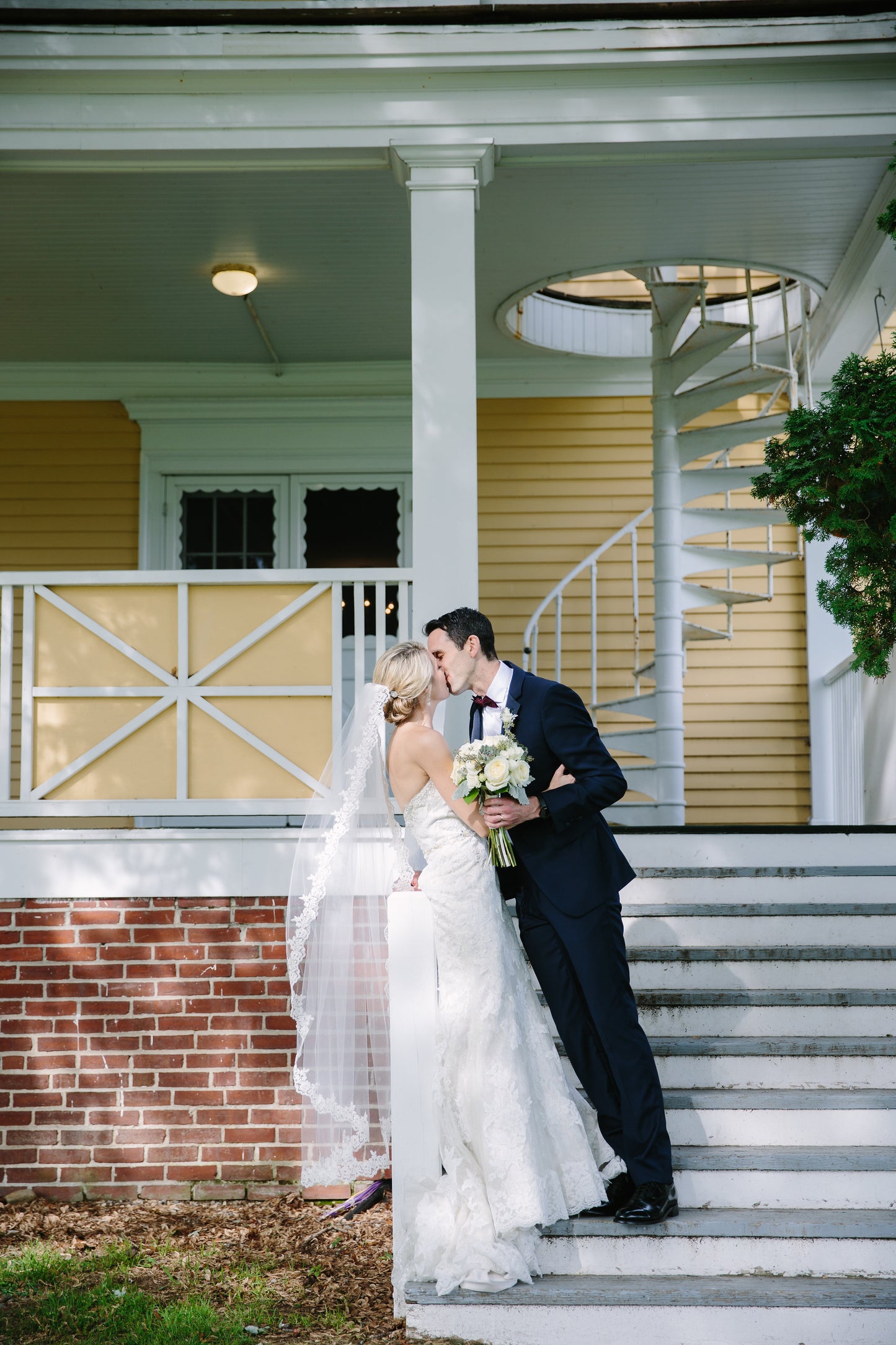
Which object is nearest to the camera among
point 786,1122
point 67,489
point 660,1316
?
point 660,1316

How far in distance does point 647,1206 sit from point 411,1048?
32.1 inches

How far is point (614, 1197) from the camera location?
3508 mm

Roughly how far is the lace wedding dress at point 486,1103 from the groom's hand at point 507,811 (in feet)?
0.81

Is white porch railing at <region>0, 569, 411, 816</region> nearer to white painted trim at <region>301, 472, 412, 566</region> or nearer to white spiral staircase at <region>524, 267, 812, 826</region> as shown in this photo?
white spiral staircase at <region>524, 267, 812, 826</region>

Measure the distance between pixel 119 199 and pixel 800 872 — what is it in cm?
463

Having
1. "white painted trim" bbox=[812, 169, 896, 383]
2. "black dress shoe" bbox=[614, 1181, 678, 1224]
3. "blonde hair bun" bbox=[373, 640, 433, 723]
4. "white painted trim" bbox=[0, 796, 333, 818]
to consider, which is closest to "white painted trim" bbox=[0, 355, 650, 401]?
"white painted trim" bbox=[812, 169, 896, 383]

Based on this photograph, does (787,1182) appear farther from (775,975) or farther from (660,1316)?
(775,975)

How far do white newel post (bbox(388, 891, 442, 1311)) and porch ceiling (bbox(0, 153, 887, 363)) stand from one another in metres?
3.43

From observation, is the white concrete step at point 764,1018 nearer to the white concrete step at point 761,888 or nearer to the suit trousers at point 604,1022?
the white concrete step at point 761,888

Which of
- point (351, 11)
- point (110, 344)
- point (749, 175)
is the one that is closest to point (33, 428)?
point (110, 344)

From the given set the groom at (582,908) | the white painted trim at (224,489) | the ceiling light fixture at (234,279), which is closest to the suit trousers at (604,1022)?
the groom at (582,908)

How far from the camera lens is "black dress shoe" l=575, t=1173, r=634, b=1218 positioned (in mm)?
3469

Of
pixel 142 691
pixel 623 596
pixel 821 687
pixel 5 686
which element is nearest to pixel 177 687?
pixel 142 691

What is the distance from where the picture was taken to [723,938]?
473 cm
